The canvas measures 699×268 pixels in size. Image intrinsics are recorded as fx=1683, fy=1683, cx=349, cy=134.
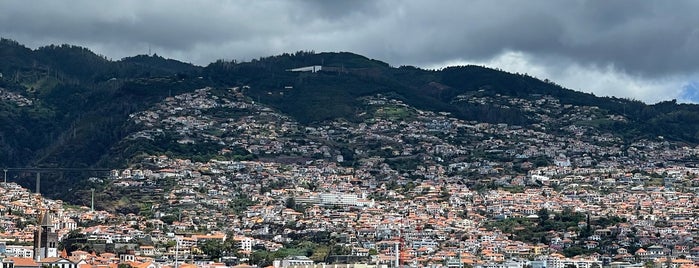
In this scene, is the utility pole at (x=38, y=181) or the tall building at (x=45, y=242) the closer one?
the tall building at (x=45, y=242)

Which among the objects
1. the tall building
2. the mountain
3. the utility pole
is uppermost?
the mountain

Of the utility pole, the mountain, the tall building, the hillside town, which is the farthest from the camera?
the mountain

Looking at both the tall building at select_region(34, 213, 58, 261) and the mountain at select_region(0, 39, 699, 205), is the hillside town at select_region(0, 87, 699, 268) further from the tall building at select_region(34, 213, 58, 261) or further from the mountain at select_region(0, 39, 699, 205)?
the mountain at select_region(0, 39, 699, 205)

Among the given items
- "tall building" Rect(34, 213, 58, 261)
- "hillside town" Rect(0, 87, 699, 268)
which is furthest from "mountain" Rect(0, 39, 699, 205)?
"tall building" Rect(34, 213, 58, 261)

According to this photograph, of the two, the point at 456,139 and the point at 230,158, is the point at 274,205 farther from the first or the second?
the point at 456,139

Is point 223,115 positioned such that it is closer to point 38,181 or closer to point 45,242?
point 38,181

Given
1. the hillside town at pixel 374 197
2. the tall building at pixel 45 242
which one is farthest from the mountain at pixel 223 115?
the tall building at pixel 45 242

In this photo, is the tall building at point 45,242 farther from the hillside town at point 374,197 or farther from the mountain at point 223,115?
the mountain at point 223,115
